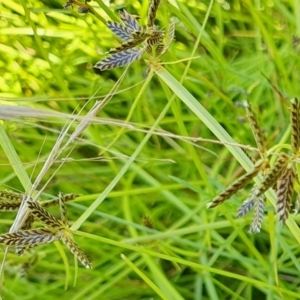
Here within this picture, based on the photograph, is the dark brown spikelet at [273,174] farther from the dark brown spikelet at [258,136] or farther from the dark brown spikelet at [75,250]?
the dark brown spikelet at [75,250]

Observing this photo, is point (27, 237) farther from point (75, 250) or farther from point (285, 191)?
point (285, 191)

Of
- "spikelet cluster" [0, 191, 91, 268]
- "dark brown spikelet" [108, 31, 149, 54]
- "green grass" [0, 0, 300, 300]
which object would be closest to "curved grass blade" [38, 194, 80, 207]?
"spikelet cluster" [0, 191, 91, 268]

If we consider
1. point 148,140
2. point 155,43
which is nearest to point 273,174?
point 155,43

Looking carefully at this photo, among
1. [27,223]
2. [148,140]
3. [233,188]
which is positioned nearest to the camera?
[233,188]

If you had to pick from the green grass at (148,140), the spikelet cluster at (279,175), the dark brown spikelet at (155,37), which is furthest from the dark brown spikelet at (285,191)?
the green grass at (148,140)

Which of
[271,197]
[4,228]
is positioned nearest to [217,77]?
[4,228]
